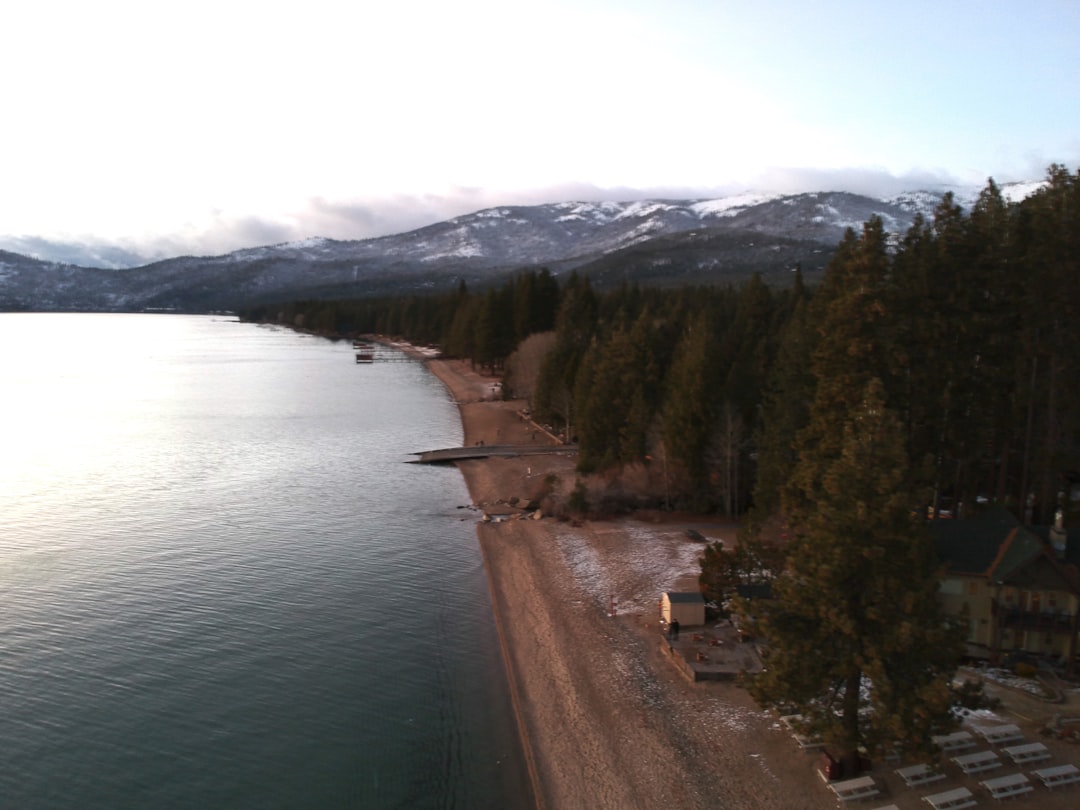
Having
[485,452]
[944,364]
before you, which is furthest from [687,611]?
[485,452]

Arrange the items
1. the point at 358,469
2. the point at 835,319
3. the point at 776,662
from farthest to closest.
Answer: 1. the point at 358,469
2. the point at 835,319
3. the point at 776,662

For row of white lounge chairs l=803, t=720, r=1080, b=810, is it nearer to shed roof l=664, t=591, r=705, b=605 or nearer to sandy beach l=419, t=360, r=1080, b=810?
sandy beach l=419, t=360, r=1080, b=810

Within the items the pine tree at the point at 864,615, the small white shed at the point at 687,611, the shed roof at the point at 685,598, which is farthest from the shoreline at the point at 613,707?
the pine tree at the point at 864,615

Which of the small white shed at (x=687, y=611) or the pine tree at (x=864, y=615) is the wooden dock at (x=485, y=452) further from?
the pine tree at (x=864, y=615)

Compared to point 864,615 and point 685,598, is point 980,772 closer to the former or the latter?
point 864,615

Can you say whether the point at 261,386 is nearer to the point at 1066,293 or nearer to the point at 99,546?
the point at 99,546

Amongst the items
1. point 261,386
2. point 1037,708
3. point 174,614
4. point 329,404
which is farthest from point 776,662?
point 261,386

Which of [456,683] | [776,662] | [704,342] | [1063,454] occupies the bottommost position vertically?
[456,683]
